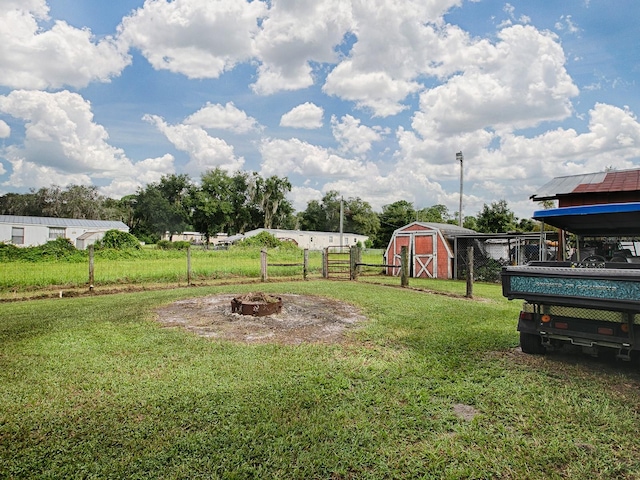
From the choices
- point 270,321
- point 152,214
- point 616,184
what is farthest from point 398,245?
point 152,214

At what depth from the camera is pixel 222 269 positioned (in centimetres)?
1558

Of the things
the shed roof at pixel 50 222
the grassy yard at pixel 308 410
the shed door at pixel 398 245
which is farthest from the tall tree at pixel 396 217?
the grassy yard at pixel 308 410

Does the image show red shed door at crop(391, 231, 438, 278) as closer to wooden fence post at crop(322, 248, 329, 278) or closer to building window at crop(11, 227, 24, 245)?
wooden fence post at crop(322, 248, 329, 278)

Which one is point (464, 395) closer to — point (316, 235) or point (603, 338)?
point (603, 338)

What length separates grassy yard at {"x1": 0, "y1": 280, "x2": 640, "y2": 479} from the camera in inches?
101

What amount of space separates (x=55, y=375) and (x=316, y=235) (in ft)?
155

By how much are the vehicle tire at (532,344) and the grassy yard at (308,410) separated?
17 centimetres

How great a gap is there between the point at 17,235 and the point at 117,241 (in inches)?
310

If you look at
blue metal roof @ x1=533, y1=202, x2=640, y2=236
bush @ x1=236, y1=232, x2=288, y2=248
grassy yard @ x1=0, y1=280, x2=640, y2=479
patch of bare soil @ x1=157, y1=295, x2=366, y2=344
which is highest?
bush @ x1=236, y1=232, x2=288, y2=248

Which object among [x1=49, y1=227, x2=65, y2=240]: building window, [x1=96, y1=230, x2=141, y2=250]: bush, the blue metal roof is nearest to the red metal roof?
the blue metal roof

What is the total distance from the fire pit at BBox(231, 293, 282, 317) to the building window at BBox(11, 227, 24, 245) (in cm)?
3056

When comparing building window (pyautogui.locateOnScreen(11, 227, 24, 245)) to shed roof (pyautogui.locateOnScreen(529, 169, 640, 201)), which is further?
building window (pyautogui.locateOnScreen(11, 227, 24, 245))

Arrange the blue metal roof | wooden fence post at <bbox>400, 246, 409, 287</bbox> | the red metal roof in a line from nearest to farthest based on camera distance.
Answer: the blue metal roof, the red metal roof, wooden fence post at <bbox>400, 246, 409, 287</bbox>

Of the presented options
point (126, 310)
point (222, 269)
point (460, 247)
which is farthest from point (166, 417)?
point (460, 247)
